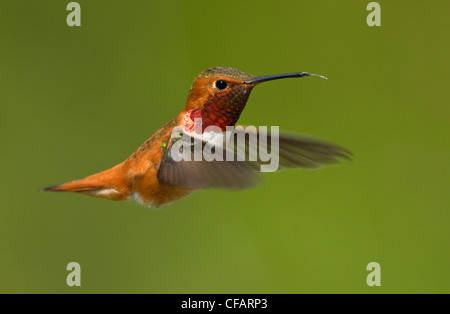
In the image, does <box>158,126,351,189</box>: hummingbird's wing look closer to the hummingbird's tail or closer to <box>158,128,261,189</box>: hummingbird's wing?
<box>158,128,261,189</box>: hummingbird's wing

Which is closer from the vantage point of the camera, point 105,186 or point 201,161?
point 201,161

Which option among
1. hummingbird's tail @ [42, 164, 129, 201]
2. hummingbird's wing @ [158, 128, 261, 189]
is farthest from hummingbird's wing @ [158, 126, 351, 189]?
hummingbird's tail @ [42, 164, 129, 201]

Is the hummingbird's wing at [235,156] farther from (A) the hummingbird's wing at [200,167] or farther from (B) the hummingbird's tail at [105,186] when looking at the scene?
(B) the hummingbird's tail at [105,186]

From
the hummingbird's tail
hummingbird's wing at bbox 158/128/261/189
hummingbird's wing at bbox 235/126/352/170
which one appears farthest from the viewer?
the hummingbird's tail

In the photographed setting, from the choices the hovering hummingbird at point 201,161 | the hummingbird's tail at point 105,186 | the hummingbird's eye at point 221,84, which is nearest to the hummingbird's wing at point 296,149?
the hovering hummingbird at point 201,161

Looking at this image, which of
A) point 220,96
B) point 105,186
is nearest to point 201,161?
point 220,96

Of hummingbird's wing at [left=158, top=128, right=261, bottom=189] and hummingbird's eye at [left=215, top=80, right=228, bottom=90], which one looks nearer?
hummingbird's wing at [left=158, top=128, right=261, bottom=189]

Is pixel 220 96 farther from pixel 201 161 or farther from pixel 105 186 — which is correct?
pixel 105 186
